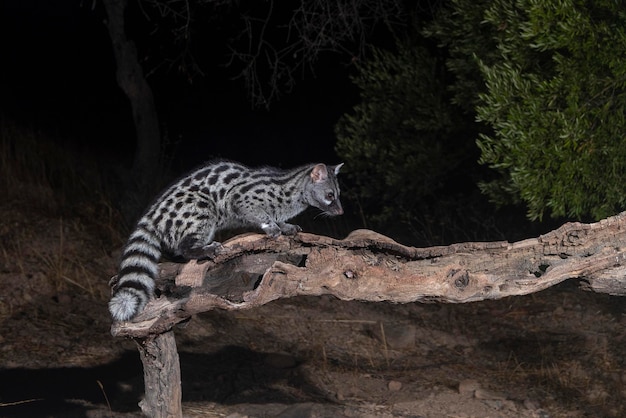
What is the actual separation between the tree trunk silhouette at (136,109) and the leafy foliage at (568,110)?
156 inches

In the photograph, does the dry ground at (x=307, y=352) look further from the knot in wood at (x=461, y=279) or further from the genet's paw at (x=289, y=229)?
the knot in wood at (x=461, y=279)

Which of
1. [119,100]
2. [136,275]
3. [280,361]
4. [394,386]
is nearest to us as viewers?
[136,275]

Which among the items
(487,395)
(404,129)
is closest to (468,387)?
(487,395)

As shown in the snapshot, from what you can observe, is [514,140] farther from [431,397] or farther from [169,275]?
[169,275]

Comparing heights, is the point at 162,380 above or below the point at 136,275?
below

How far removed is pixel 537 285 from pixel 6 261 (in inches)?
204

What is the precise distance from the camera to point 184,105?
12336 millimetres

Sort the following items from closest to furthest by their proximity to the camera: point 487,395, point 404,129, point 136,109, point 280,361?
point 487,395
point 280,361
point 404,129
point 136,109

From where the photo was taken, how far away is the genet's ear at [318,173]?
6.11 meters

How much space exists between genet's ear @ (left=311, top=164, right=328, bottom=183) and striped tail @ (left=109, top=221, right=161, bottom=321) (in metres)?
1.24

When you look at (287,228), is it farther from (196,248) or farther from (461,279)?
(461,279)

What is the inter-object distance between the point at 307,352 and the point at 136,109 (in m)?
3.46

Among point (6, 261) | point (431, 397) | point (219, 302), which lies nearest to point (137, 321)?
point (219, 302)

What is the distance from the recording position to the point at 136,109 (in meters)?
9.40
